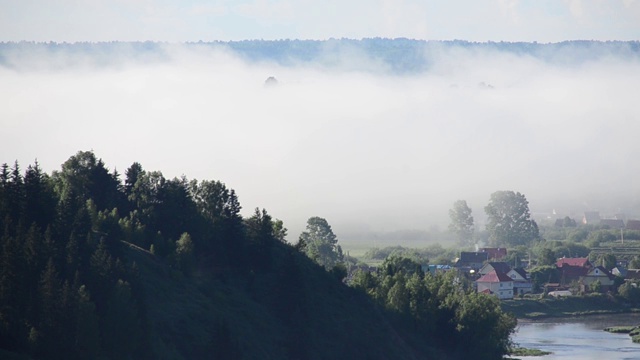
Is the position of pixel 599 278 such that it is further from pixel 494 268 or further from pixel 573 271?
pixel 494 268

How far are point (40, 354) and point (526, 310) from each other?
355ft

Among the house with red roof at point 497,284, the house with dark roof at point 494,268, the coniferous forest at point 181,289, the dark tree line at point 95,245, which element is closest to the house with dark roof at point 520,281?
the house with dark roof at point 494,268

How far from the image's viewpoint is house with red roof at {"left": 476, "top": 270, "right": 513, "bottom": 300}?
180 m

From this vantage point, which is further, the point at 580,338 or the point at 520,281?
the point at 520,281

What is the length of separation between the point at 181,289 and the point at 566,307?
90.8 metres

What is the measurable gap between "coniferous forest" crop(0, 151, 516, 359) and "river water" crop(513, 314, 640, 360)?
29.8 feet

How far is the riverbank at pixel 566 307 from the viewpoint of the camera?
167375mm

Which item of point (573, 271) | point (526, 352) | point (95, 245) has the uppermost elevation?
point (573, 271)

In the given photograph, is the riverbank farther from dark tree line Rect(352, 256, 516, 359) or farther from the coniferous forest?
dark tree line Rect(352, 256, 516, 359)

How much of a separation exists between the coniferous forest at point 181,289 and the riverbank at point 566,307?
44075 mm

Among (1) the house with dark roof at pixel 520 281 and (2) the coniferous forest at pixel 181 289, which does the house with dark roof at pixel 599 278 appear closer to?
(1) the house with dark roof at pixel 520 281

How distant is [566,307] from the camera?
171 m

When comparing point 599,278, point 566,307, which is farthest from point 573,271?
point 566,307

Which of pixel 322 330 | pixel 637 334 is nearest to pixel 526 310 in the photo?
pixel 637 334
